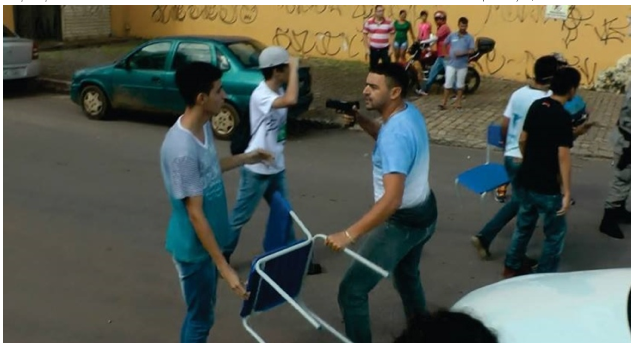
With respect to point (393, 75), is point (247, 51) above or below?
below

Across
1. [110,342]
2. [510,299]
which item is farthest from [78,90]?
[510,299]

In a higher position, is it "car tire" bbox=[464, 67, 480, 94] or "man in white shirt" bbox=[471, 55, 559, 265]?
"man in white shirt" bbox=[471, 55, 559, 265]

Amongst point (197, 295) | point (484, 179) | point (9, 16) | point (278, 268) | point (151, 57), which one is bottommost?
point (9, 16)

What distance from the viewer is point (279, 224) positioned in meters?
4.46

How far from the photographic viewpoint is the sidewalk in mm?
10938

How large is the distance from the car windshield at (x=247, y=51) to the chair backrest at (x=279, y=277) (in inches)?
281

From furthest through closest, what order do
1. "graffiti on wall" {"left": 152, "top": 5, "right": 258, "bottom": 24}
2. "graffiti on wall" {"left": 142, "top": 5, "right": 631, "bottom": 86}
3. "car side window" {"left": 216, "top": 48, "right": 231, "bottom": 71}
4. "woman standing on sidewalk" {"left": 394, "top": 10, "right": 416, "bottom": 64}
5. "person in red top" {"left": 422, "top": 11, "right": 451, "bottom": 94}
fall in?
"graffiti on wall" {"left": 152, "top": 5, "right": 258, "bottom": 24} → "woman standing on sidewalk" {"left": 394, "top": 10, "right": 416, "bottom": 64} → "graffiti on wall" {"left": 142, "top": 5, "right": 631, "bottom": 86} → "person in red top" {"left": 422, "top": 11, "right": 451, "bottom": 94} → "car side window" {"left": 216, "top": 48, "right": 231, "bottom": 71}

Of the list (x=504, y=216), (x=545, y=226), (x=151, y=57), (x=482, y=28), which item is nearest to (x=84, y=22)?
(x=151, y=57)

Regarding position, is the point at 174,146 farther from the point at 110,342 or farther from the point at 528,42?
the point at 528,42

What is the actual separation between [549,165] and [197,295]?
2.57 m

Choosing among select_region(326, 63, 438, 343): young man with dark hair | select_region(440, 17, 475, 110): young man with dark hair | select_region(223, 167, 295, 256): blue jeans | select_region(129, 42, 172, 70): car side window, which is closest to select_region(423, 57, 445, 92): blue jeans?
select_region(440, 17, 475, 110): young man with dark hair

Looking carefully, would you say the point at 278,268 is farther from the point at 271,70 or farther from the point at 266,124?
the point at 271,70

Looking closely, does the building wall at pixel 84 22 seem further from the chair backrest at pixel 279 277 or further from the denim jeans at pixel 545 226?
the chair backrest at pixel 279 277

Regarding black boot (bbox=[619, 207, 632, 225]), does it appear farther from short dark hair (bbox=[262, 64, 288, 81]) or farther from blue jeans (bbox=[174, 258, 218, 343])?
blue jeans (bbox=[174, 258, 218, 343])
